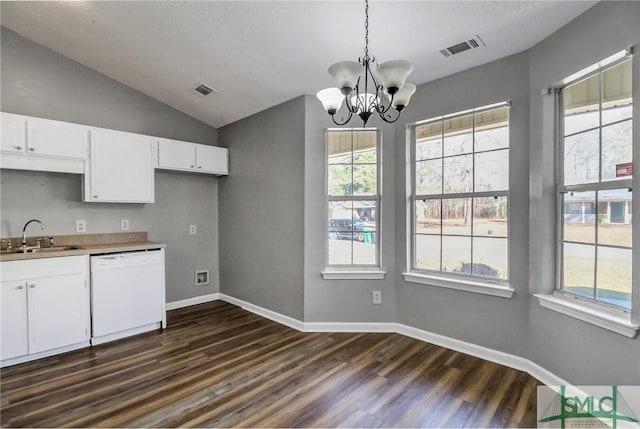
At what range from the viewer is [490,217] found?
274 centimetres

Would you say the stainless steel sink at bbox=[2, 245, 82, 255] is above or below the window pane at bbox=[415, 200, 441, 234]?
below

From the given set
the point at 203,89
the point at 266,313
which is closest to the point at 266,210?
the point at 266,313

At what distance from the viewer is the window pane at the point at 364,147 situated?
132 inches

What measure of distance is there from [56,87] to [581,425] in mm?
5291

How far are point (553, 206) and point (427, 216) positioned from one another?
3.41 feet

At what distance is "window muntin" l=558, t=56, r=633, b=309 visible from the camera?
1.92m

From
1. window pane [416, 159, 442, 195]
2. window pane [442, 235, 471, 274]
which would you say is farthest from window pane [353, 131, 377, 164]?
window pane [442, 235, 471, 274]

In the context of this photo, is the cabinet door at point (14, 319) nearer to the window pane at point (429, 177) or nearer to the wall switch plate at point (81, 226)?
the wall switch plate at point (81, 226)

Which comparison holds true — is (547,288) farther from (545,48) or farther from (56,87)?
(56,87)

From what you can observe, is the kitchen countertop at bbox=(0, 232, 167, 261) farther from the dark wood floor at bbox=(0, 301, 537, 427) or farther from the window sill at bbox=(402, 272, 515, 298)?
the window sill at bbox=(402, 272, 515, 298)

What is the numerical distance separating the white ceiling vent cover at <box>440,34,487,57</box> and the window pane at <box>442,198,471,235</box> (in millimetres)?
1270

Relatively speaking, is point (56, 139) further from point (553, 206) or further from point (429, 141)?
point (553, 206)

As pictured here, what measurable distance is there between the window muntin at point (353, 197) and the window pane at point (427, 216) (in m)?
0.41

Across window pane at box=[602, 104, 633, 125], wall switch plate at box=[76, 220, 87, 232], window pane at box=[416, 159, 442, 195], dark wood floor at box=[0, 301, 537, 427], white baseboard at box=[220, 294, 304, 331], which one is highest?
window pane at box=[602, 104, 633, 125]
